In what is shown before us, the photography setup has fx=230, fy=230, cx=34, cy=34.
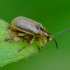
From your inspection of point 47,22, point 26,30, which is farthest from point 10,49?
point 47,22

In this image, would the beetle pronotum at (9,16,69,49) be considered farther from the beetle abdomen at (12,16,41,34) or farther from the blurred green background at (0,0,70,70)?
the blurred green background at (0,0,70,70)

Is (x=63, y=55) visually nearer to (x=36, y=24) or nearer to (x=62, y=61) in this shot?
(x=62, y=61)

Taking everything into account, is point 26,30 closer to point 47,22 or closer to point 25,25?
point 25,25

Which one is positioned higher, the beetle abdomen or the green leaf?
the beetle abdomen

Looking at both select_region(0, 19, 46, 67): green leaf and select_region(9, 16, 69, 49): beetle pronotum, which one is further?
select_region(9, 16, 69, 49): beetle pronotum

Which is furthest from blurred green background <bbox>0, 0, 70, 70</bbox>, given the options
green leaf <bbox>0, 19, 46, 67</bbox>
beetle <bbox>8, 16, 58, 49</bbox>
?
green leaf <bbox>0, 19, 46, 67</bbox>

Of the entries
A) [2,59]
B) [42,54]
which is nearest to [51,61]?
[42,54]
